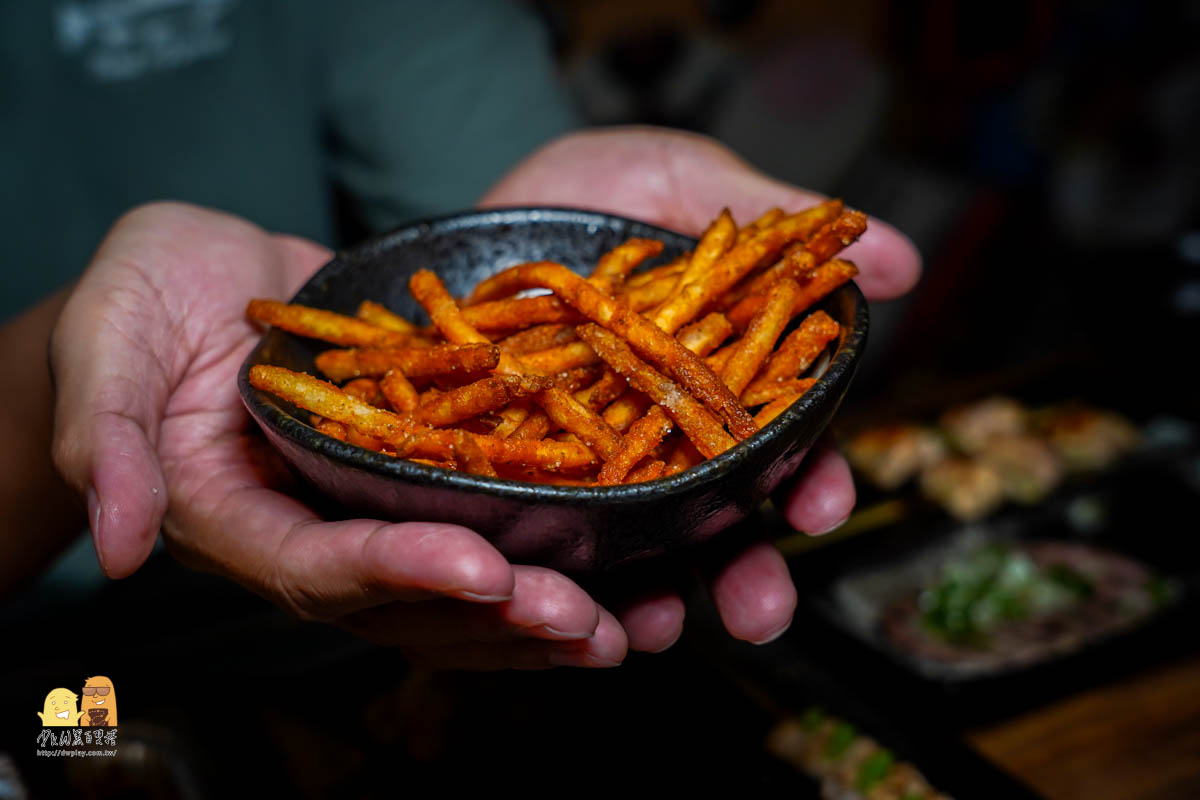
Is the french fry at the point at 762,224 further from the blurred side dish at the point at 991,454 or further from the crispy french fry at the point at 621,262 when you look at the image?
the blurred side dish at the point at 991,454

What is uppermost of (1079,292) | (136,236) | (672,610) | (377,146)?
(136,236)

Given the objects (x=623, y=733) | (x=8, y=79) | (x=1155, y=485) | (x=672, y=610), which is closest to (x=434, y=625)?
(x=672, y=610)

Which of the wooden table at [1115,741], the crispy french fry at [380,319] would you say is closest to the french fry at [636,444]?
the crispy french fry at [380,319]

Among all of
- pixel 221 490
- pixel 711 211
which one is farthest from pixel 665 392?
pixel 711 211

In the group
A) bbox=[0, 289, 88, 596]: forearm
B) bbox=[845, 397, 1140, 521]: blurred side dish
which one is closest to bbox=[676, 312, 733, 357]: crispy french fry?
bbox=[0, 289, 88, 596]: forearm

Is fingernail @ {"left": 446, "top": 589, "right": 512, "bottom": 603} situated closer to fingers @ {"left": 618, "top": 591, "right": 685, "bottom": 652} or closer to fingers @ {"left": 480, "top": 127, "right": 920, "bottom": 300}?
fingers @ {"left": 618, "top": 591, "right": 685, "bottom": 652}

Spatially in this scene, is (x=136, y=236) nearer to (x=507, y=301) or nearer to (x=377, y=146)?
(x=507, y=301)

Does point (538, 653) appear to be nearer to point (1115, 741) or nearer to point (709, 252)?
point (709, 252)
